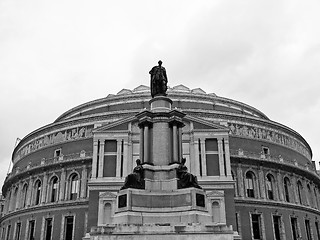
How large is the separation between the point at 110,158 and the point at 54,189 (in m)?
9.91

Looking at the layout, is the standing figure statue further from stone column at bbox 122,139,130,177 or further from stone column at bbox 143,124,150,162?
stone column at bbox 122,139,130,177

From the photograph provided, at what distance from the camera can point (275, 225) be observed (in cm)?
4297

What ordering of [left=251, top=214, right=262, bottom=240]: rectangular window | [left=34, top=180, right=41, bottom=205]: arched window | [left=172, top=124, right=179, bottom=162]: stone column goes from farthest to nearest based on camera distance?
[left=34, top=180, right=41, bottom=205]: arched window → [left=251, top=214, right=262, bottom=240]: rectangular window → [left=172, top=124, right=179, bottom=162]: stone column

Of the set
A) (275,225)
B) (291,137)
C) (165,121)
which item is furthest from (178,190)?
(291,137)

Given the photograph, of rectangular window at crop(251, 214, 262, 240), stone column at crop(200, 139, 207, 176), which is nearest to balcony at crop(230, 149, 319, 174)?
stone column at crop(200, 139, 207, 176)

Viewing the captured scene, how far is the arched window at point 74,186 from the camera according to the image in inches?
1676

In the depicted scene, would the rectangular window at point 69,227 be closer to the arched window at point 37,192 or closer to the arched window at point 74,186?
the arched window at point 74,186

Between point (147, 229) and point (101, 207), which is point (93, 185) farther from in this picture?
point (147, 229)

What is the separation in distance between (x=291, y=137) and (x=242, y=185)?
1254 cm

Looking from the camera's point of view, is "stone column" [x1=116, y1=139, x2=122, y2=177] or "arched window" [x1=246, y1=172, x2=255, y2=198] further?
"arched window" [x1=246, y1=172, x2=255, y2=198]

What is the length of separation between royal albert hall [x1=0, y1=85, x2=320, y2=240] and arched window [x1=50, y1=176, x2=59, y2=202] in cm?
11

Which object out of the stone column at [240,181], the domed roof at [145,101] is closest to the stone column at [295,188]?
the stone column at [240,181]

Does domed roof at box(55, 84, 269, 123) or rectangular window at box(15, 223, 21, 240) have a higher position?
domed roof at box(55, 84, 269, 123)

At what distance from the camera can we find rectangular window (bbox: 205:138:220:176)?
126 ft
